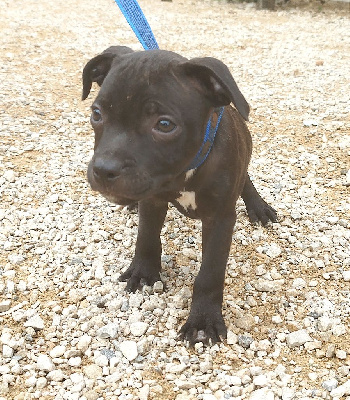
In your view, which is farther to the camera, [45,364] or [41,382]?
[45,364]

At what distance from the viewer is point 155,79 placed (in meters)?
3.02

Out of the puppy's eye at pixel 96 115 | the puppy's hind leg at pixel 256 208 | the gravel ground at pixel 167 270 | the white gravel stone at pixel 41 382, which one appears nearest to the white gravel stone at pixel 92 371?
the gravel ground at pixel 167 270

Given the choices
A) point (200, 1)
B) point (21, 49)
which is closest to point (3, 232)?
point (21, 49)

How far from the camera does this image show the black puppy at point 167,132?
2982 millimetres

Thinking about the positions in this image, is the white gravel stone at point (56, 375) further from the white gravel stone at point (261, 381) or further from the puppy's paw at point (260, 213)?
the puppy's paw at point (260, 213)

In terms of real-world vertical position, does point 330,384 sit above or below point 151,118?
below

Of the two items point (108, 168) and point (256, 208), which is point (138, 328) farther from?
point (256, 208)

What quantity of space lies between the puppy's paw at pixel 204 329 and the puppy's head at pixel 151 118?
1.26m

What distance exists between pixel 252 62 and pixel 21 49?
426 centimetres

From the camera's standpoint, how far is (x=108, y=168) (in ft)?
9.55

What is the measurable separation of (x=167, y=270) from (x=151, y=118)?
1.97 meters

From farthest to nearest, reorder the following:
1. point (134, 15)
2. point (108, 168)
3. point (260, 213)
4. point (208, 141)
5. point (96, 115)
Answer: point (260, 213) → point (134, 15) → point (208, 141) → point (96, 115) → point (108, 168)

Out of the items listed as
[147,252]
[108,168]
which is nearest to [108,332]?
[147,252]

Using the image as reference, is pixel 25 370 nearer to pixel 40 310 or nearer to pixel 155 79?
pixel 40 310
